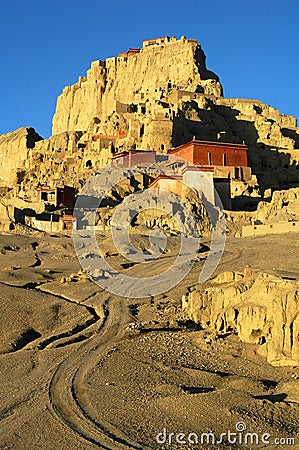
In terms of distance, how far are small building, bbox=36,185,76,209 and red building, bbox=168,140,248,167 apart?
11.7 meters

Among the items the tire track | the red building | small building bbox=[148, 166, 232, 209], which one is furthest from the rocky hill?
the tire track

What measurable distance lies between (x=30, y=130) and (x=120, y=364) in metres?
85.2

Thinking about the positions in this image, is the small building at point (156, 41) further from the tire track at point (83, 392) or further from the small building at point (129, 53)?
the tire track at point (83, 392)

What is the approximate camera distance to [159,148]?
190 ft

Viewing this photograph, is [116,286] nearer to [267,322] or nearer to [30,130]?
[267,322]

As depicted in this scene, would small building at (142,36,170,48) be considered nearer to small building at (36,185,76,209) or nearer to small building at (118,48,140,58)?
small building at (118,48,140,58)

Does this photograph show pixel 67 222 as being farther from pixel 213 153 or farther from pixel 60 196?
pixel 213 153

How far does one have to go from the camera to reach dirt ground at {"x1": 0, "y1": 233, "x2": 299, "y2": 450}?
10812 mm

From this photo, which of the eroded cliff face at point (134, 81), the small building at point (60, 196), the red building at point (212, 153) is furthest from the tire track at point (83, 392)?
the eroded cliff face at point (134, 81)

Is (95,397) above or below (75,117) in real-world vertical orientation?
below

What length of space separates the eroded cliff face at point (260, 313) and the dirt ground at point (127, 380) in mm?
380

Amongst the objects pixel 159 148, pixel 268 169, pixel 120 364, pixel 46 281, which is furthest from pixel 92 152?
pixel 120 364

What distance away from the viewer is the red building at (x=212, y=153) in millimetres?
51869

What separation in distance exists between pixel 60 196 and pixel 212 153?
15.5 metres
